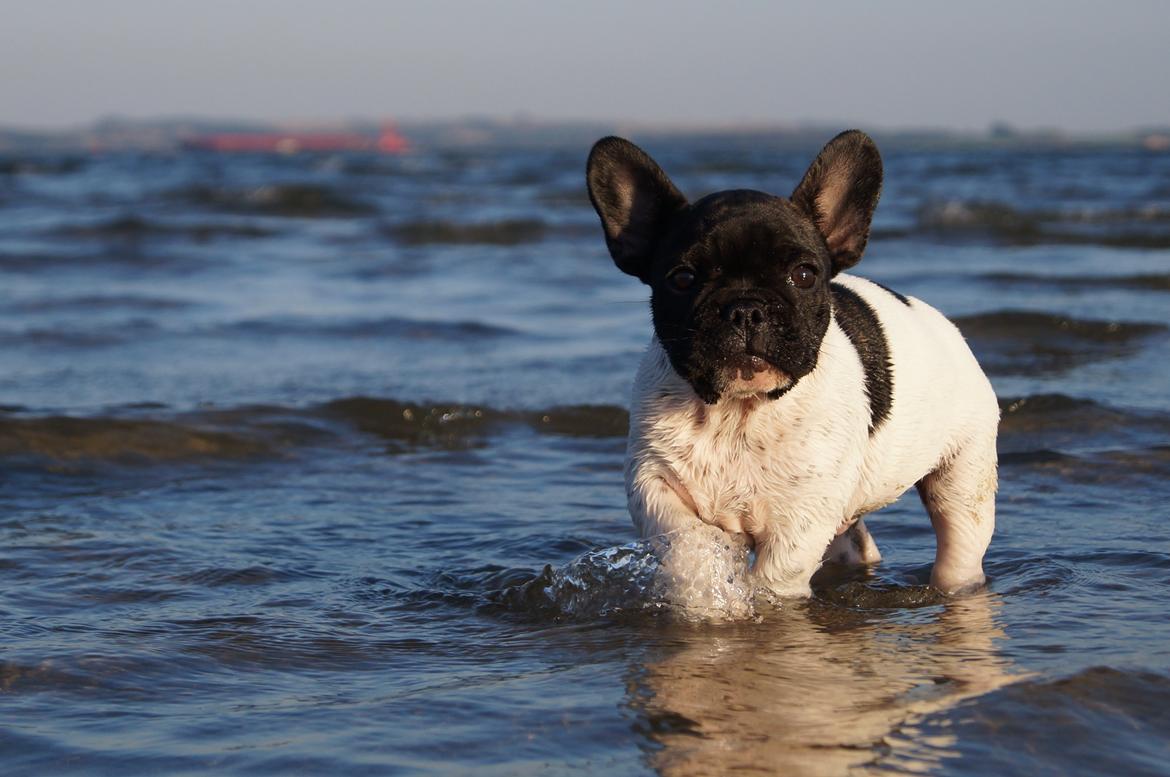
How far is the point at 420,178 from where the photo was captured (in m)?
47.0

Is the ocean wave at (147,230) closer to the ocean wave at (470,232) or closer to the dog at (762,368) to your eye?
the ocean wave at (470,232)

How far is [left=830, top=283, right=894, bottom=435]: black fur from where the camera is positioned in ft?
17.5

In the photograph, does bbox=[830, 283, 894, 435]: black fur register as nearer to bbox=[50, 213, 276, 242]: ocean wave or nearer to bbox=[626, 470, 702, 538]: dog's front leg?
bbox=[626, 470, 702, 538]: dog's front leg

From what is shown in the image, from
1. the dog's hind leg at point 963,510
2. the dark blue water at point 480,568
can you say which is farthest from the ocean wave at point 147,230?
the dog's hind leg at point 963,510

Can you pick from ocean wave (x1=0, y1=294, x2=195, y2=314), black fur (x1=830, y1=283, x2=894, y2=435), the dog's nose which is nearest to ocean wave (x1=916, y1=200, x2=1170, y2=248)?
ocean wave (x1=0, y1=294, x2=195, y2=314)

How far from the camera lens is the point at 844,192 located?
17.1 feet

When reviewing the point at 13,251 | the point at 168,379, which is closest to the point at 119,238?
the point at 13,251

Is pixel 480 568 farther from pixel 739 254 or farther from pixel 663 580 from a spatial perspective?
pixel 739 254

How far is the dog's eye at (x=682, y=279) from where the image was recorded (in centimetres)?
493

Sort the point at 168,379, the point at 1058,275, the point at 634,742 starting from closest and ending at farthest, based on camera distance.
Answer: the point at 634,742
the point at 168,379
the point at 1058,275

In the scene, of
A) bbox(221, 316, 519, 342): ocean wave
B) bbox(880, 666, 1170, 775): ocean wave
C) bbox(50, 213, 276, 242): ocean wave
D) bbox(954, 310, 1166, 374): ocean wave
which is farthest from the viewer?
bbox(50, 213, 276, 242): ocean wave

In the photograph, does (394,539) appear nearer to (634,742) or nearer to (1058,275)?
(634,742)

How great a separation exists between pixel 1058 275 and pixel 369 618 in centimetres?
Result: 1361

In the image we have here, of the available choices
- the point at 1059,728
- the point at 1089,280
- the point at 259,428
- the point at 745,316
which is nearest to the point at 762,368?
the point at 745,316
